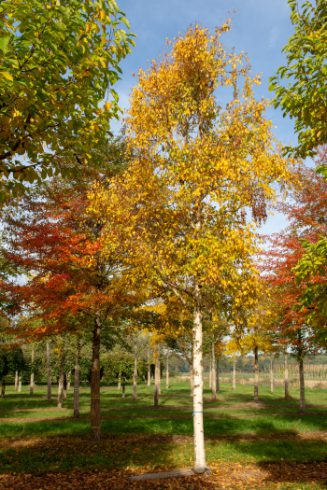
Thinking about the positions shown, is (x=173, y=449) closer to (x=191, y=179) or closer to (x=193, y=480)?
(x=193, y=480)

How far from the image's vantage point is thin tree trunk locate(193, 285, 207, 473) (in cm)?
939

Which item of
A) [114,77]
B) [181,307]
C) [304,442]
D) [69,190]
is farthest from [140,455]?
[114,77]

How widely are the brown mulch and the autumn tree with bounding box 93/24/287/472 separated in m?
0.81

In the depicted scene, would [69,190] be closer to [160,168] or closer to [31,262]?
[31,262]

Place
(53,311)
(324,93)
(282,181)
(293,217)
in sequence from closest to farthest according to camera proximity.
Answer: (324,93)
(282,181)
(53,311)
(293,217)

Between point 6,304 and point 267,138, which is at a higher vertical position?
point 267,138

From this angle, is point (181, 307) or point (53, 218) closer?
point (181, 307)

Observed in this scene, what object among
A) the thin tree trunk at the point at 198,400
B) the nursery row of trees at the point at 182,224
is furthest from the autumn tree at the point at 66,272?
the thin tree trunk at the point at 198,400

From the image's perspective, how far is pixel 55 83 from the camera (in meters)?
5.25

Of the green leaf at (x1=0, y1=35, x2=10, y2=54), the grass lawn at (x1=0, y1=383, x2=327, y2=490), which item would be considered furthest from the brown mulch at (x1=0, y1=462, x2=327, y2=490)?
the green leaf at (x1=0, y1=35, x2=10, y2=54)

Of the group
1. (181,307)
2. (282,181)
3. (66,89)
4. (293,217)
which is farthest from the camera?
(293,217)

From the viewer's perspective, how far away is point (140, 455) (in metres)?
11.8

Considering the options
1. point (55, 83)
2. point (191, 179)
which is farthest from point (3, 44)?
Answer: point (191, 179)

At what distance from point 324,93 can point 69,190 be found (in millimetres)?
10692
